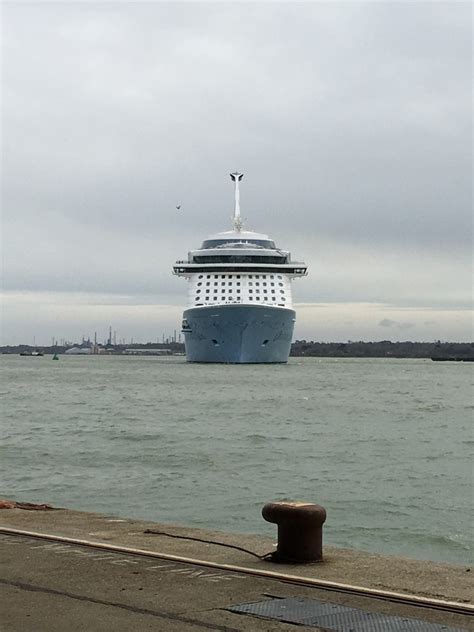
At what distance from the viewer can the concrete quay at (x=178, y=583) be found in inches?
203

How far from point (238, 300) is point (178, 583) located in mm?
68293

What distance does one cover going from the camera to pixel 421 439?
26.5m

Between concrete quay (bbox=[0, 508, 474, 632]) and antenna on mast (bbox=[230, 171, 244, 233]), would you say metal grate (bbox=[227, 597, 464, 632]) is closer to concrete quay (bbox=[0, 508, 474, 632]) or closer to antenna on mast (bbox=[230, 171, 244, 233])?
concrete quay (bbox=[0, 508, 474, 632])

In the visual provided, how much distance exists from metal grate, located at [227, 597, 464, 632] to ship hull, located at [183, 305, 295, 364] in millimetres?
64398

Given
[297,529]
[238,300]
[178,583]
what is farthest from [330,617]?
[238,300]

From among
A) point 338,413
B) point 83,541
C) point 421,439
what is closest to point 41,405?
point 338,413

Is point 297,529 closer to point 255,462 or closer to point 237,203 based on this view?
point 255,462

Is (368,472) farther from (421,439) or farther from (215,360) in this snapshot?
(215,360)

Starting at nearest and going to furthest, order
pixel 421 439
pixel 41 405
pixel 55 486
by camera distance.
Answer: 1. pixel 55 486
2. pixel 421 439
3. pixel 41 405

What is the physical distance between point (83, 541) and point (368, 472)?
1313cm

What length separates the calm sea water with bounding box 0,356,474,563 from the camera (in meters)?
14.8

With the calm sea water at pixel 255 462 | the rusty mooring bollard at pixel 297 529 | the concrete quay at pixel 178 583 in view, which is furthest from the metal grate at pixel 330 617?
the calm sea water at pixel 255 462

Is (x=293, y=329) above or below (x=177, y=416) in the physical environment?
above

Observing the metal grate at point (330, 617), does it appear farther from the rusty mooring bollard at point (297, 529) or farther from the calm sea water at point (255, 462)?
the calm sea water at point (255, 462)
